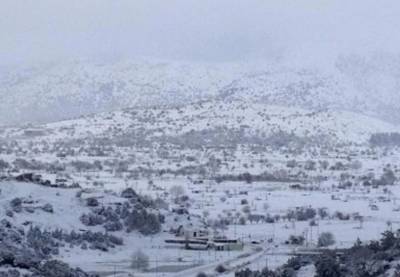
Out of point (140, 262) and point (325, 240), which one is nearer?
point (140, 262)

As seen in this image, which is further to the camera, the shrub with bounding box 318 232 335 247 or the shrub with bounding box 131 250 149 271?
the shrub with bounding box 318 232 335 247

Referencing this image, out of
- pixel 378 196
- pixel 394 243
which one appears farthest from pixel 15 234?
pixel 378 196

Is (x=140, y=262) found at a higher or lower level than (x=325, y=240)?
lower

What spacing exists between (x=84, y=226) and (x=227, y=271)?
60.8 feet

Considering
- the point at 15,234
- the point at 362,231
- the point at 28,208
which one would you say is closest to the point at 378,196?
the point at 362,231

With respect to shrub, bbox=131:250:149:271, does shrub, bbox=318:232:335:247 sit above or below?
above

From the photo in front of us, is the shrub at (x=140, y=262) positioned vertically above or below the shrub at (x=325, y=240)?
below

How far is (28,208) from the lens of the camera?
7062 cm

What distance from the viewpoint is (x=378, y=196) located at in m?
109

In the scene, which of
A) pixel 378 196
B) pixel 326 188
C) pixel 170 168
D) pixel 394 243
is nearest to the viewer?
pixel 394 243

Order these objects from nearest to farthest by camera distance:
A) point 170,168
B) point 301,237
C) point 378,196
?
point 301,237 < point 378,196 < point 170,168

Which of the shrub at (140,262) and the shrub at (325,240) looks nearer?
the shrub at (140,262)

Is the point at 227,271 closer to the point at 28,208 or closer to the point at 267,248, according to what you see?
the point at 267,248

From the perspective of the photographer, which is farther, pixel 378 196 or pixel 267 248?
pixel 378 196
